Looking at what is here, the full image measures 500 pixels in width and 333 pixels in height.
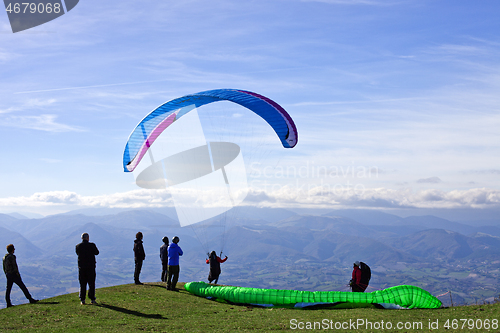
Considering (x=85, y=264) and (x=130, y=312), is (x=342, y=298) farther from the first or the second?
(x=85, y=264)

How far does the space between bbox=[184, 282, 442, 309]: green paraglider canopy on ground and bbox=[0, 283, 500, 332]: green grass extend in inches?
19.1

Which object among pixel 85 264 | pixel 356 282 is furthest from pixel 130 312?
pixel 356 282

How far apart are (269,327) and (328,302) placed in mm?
3656

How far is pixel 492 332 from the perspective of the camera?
392 inches

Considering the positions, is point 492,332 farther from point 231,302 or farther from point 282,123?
point 282,123

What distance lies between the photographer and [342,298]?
14172mm

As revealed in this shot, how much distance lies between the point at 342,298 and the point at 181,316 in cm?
577

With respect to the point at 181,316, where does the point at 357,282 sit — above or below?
above

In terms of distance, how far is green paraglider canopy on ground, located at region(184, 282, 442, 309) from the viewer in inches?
538

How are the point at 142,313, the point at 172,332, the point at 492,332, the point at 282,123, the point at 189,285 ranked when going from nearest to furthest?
the point at 492,332
the point at 172,332
the point at 142,313
the point at 189,285
the point at 282,123

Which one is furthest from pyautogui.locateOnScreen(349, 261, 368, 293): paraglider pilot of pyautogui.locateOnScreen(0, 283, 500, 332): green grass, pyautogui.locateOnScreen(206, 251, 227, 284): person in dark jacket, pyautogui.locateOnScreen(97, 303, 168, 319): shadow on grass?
pyautogui.locateOnScreen(97, 303, 168, 319): shadow on grass

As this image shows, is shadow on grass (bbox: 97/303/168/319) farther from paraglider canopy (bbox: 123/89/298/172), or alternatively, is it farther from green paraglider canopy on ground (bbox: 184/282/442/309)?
paraglider canopy (bbox: 123/89/298/172)

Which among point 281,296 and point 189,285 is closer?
point 281,296

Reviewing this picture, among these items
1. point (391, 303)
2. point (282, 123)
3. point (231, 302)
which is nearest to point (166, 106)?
point (282, 123)
